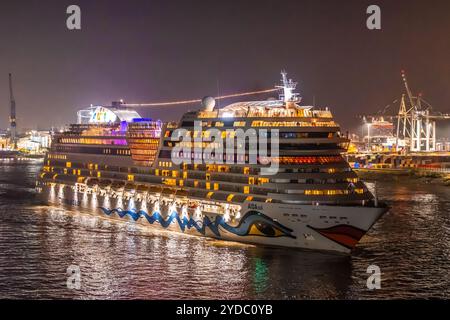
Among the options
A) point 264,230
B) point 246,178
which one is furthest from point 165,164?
point 264,230

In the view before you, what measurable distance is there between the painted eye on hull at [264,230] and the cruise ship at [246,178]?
60 millimetres

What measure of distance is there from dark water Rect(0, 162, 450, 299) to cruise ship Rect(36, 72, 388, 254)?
1.25m

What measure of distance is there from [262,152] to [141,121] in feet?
55.5

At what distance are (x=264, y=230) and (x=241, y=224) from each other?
1637 mm

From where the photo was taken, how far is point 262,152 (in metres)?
38.1

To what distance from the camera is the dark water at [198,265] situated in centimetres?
3092

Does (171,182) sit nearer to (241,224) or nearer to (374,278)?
(241,224)

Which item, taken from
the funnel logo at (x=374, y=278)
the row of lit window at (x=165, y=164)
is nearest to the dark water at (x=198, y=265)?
the funnel logo at (x=374, y=278)

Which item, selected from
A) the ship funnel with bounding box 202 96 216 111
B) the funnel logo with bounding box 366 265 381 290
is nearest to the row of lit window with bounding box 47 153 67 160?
the ship funnel with bounding box 202 96 216 111

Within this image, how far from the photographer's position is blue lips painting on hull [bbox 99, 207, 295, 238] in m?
36.6

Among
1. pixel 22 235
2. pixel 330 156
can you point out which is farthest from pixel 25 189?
pixel 330 156

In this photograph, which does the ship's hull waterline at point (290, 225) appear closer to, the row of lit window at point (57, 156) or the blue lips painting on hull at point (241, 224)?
the blue lips painting on hull at point (241, 224)

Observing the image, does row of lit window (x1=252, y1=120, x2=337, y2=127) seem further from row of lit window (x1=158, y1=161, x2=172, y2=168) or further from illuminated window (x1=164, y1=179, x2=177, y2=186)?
row of lit window (x1=158, y1=161, x2=172, y2=168)
